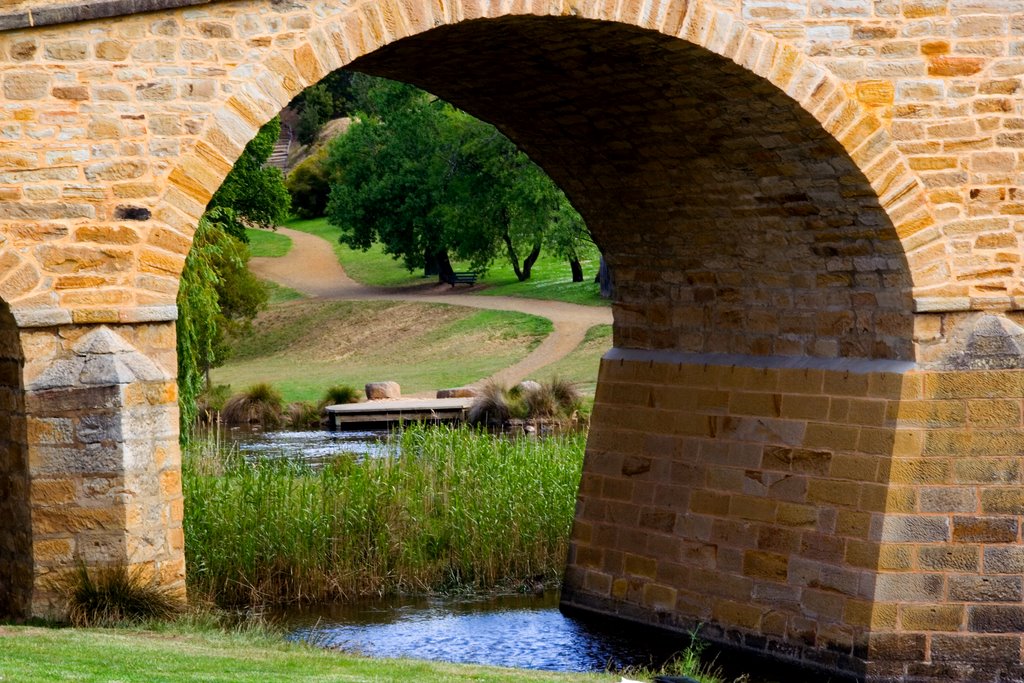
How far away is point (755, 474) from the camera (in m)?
10.2

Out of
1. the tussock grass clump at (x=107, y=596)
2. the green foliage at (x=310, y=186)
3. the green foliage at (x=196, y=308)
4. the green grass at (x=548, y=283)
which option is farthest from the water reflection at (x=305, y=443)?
the green foliage at (x=310, y=186)

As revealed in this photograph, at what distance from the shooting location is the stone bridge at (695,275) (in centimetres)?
746

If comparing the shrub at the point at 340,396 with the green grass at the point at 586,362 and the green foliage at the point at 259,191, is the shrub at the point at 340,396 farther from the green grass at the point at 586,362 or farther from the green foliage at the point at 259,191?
the green grass at the point at 586,362

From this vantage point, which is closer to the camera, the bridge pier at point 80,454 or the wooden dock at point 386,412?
the bridge pier at point 80,454

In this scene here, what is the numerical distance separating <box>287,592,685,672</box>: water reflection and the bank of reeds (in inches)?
11.1

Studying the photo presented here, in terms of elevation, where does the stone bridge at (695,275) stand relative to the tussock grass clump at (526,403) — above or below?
above

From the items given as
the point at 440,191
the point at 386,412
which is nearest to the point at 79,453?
the point at 386,412

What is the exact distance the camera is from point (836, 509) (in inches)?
375

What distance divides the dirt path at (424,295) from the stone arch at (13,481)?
18.3m

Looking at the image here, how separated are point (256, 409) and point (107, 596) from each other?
59.3ft

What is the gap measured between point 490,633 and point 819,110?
4530 millimetres

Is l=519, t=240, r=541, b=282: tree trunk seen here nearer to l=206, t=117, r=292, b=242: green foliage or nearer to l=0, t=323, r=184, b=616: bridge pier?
l=206, t=117, r=292, b=242: green foliage

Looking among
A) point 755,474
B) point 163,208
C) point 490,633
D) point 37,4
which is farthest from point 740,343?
point 37,4

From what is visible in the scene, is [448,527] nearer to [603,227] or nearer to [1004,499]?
[603,227]
